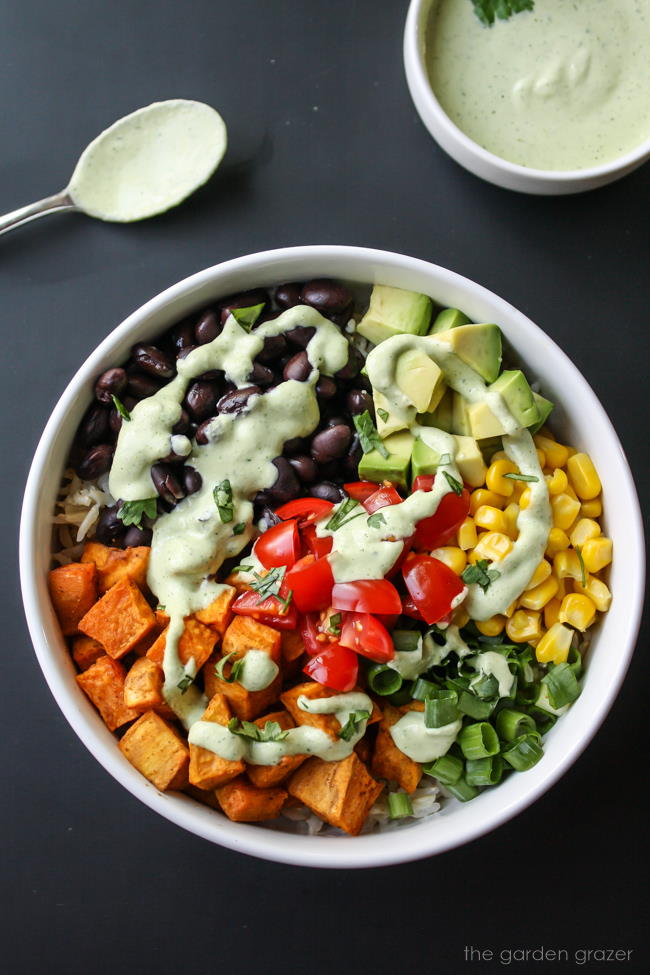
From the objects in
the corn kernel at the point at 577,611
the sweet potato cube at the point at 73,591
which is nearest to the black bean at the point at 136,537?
the sweet potato cube at the point at 73,591

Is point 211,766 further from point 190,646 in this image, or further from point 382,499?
point 382,499

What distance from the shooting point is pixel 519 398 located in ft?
6.68

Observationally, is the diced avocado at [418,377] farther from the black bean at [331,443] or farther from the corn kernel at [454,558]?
the corn kernel at [454,558]

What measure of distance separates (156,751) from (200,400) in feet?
2.86

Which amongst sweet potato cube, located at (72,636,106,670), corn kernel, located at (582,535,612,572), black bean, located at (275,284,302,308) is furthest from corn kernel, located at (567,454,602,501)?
sweet potato cube, located at (72,636,106,670)

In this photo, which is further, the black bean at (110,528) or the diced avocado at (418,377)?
the black bean at (110,528)

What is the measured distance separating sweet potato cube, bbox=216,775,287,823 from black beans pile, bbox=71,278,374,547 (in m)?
0.66

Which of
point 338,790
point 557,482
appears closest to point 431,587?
point 557,482

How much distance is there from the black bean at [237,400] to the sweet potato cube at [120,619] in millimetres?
497

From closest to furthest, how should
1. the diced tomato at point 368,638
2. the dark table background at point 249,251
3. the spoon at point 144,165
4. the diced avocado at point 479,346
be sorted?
1. the diced tomato at point 368,638
2. the diced avocado at point 479,346
3. the spoon at point 144,165
4. the dark table background at point 249,251

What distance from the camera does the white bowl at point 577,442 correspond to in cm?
194

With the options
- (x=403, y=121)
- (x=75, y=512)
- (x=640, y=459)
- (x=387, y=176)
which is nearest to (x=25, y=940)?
(x=75, y=512)

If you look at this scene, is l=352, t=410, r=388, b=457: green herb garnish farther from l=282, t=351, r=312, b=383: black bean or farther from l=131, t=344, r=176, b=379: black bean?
l=131, t=344, r=176, b=379: black bean

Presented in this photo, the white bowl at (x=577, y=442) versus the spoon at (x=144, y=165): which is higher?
the spoon at (x=144, y=165)
